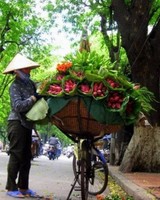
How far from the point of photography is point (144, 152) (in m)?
12.1

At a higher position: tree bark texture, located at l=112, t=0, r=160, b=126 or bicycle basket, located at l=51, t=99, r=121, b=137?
tree bark texture, located at l=112, t=0, r=160, b=126

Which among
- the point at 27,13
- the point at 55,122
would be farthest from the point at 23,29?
the point at 55,122

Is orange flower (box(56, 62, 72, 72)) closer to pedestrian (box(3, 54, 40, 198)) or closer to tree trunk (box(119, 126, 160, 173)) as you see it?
pedestrian (box(3, 54, 40, 198))

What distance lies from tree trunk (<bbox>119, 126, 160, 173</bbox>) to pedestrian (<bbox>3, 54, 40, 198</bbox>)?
6129 millimetres

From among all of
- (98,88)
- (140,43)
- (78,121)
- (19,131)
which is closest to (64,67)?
(98,88)

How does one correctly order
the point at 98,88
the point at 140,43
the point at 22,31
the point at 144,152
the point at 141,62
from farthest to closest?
the point at 22,31, the point at 141,62, the point at 140,43, the point at 144,152, the point at 98,88

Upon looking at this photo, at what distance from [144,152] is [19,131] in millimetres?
6531

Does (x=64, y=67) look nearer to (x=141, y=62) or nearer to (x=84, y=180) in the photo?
(x=84, y=180)

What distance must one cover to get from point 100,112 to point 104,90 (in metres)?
0.27

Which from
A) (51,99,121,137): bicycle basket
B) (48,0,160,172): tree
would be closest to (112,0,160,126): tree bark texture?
(48,0,160,172): tree

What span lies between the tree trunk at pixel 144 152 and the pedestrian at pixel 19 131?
6129 mm

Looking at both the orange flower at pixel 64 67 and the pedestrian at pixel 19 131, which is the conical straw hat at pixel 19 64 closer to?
the pedestrian at pixel 19 131

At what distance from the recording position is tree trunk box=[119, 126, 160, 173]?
→ 476 inches

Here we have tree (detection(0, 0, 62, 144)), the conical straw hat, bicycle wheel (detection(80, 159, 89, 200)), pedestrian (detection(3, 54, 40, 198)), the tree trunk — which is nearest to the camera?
bicycle wheel (detection(80, 159, 89, 200))
